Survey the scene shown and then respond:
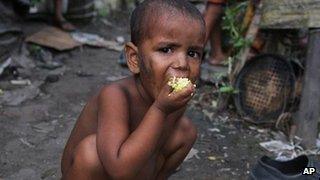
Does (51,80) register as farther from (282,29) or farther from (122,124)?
(122,124)

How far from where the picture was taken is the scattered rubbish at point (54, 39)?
554 cm

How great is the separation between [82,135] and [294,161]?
1.22 meters

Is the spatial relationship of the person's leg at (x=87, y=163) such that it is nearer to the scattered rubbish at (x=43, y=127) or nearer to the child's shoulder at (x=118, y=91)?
the child's shoulder at (x=118, y=91)

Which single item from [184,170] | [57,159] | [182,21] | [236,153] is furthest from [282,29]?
[182,21]

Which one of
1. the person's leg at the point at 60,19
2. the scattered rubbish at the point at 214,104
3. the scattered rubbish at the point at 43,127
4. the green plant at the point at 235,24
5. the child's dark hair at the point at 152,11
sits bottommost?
the scattered rubbish at the point at 43,127

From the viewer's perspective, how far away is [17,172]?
Answer: 2.95 meters

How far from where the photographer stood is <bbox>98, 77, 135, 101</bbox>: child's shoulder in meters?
1.93

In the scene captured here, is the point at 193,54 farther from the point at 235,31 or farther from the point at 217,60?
the point at 217,60

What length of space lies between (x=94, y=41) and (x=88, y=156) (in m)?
4.55

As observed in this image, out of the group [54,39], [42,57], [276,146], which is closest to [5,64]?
[42,57]

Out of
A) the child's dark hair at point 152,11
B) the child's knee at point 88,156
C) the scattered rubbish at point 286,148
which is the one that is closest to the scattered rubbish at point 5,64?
the scattered rubbish at point 286,148

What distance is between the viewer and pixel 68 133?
3.59m

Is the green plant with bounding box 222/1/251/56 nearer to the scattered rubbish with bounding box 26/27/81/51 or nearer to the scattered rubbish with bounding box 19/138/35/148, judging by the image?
the scattered rubbish with bounding box 19/138/35/148

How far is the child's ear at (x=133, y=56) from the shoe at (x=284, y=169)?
38.7 inches
